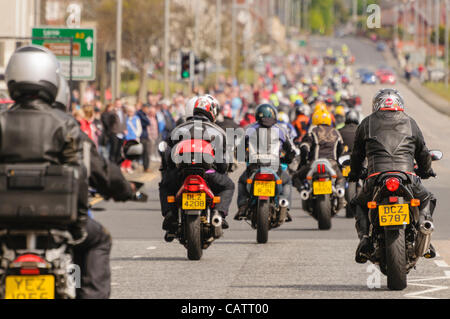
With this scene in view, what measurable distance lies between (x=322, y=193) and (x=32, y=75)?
11.1 meters

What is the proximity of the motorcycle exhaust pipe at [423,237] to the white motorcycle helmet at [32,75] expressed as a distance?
467cm

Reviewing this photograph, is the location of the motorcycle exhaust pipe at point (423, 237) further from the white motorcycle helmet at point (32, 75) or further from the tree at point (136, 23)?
the tree at point (136, 23)

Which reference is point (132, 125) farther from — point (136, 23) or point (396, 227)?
point (136, 23)

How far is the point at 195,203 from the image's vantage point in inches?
539

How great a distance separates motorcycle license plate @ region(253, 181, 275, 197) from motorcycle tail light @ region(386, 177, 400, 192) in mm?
5010

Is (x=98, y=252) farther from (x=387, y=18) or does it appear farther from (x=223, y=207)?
(x=387, y=18)

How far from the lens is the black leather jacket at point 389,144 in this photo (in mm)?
11391

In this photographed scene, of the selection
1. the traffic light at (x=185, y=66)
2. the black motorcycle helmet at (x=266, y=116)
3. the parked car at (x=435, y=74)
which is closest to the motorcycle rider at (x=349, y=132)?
the black motorcycle helmet at (x=266, y=116)

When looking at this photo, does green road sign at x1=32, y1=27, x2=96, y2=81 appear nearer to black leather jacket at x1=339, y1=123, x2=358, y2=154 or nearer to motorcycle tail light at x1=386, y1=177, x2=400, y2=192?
black leather jacket at x1=339, y1=123, x2=358, y2=154

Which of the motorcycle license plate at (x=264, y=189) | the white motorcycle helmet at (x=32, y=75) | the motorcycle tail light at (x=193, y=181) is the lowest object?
the motorcycle license plate at (x=264, y=189)

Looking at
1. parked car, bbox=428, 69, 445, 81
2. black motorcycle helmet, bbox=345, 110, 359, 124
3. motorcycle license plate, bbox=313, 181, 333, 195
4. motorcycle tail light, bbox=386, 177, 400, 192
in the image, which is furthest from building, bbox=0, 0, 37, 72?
parked car, bbox=428, 69, 445, 81

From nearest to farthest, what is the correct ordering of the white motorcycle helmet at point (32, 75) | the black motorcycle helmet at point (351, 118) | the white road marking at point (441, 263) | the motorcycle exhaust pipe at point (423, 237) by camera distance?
the white motorcycle helmet at point (32, 75) → the motorcycle exhaust pipe at point (423, 237) → the white road marking at point (441, 263) → the black motorcycle helmet at point (351, 118)

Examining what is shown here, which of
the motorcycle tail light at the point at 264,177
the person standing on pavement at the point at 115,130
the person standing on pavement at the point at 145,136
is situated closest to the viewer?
the motorcycle tail light at the point at 264,177

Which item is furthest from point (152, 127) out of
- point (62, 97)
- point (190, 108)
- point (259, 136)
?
point (62, 97)
